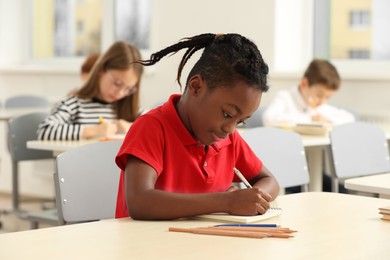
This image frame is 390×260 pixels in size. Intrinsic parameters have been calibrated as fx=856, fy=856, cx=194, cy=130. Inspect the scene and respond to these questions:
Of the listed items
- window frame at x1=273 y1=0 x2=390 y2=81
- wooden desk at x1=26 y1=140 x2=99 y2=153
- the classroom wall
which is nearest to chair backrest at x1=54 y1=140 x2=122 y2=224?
wooden desk at x1=26 y1=140 x2=99 y2=153

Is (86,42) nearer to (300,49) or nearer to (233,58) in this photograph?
(300,49)

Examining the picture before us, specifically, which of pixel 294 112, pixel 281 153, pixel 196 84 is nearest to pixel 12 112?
pixel 294 112

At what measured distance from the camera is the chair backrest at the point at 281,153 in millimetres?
2916

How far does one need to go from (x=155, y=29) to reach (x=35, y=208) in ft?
5.07

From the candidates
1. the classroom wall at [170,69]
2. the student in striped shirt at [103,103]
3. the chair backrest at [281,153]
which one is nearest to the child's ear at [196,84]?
the chair backrest at [281,153]

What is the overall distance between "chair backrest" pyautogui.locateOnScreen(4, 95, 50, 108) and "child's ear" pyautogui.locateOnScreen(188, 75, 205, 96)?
13.8 ft

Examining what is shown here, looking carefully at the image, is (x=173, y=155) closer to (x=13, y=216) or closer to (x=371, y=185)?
(x=371, y=185)

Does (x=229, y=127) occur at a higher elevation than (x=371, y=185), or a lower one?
higher

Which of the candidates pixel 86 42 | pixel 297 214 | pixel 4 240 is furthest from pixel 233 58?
pixel 86 42

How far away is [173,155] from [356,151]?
5.60 feet

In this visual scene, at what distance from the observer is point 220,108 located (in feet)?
6.41

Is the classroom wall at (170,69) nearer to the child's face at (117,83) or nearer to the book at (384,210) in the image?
the child's face at (117,83)

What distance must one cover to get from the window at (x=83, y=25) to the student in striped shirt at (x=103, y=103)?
2.46 meters

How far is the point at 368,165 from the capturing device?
3643 millimetres
